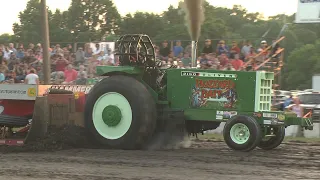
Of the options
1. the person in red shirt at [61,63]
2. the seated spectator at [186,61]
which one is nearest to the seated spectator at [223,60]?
the seated spectator at [186,61]

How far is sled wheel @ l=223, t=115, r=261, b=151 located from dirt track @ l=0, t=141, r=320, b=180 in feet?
0.60

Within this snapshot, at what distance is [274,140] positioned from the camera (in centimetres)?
919

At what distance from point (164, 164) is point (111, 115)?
6.19 feet

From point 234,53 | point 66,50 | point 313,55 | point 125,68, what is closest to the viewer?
point 125,68

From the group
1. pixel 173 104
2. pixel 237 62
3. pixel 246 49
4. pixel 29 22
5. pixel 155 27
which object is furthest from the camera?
pixel 29 22

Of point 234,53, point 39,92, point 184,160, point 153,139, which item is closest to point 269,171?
point 184,160

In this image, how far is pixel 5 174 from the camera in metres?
6.58

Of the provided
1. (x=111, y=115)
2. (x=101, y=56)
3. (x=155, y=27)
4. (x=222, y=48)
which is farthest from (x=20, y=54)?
(x=155, y=27)

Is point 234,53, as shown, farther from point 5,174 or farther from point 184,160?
point 5,174

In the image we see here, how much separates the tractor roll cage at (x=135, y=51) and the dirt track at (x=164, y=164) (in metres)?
1.56

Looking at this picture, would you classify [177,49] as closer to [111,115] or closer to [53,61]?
[53,61]

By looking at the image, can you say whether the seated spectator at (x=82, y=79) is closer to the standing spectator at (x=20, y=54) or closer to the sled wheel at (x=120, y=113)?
the sled wheel at (x=120, y=113)

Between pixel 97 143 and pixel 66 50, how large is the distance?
8767 millimetres

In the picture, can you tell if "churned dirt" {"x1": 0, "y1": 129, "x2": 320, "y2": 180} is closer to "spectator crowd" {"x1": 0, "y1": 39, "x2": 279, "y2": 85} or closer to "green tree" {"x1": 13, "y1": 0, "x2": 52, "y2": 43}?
"spectator crowd" {"x1": 0, "y1": 39, "x2": 279, "y2": 85}
